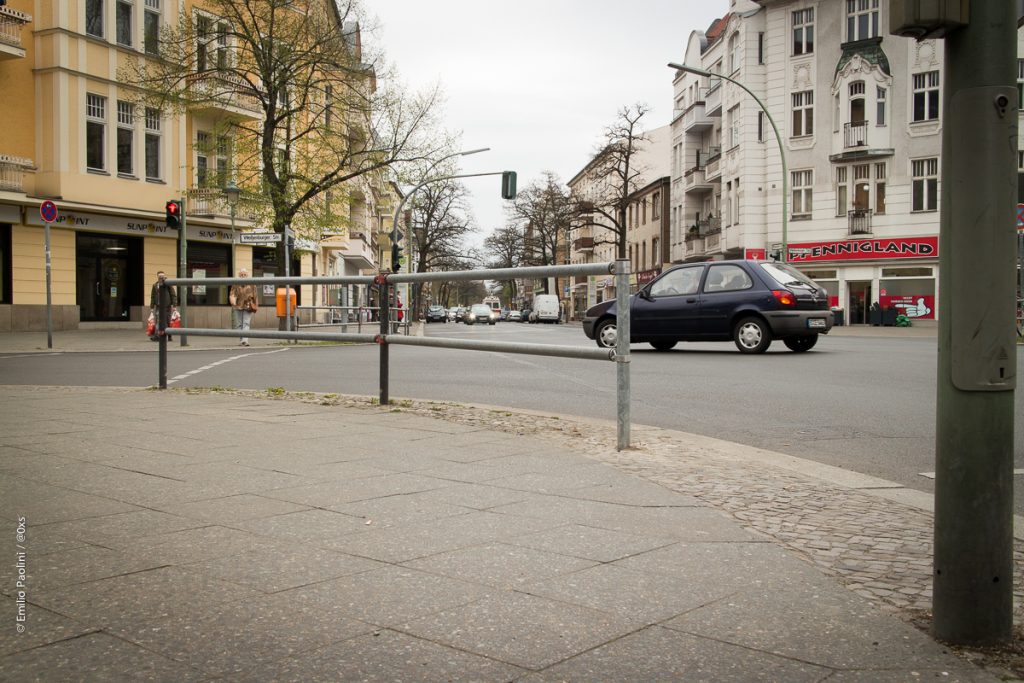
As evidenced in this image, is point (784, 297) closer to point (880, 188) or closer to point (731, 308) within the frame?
point (731, 308)

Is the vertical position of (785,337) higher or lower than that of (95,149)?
lower

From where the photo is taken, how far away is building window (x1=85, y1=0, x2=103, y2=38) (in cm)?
3038

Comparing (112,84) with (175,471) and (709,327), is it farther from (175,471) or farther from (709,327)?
(175,471)

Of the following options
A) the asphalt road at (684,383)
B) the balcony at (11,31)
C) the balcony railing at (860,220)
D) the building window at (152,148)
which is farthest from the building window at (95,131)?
the balcony railing at (860,220)

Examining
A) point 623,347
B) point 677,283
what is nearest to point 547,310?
point 677,283

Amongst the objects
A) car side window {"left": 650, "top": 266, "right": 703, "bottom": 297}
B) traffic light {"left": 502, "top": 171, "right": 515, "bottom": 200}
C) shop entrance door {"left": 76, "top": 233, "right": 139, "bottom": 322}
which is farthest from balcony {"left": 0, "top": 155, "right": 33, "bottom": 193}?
car side window {"left": 650, "top": 266, "right": 703, "bottom": 297}

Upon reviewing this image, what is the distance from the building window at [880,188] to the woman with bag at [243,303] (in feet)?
130

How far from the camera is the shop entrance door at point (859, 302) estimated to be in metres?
45.0

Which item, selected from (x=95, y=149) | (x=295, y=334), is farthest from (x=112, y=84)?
(x=295, y=334)

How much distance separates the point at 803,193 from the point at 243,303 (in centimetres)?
4011

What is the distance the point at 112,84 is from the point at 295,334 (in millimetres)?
25940

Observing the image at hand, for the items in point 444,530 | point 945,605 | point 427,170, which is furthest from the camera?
point 427,170

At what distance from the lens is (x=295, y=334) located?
9430mm

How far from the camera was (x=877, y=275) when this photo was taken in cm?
4428
